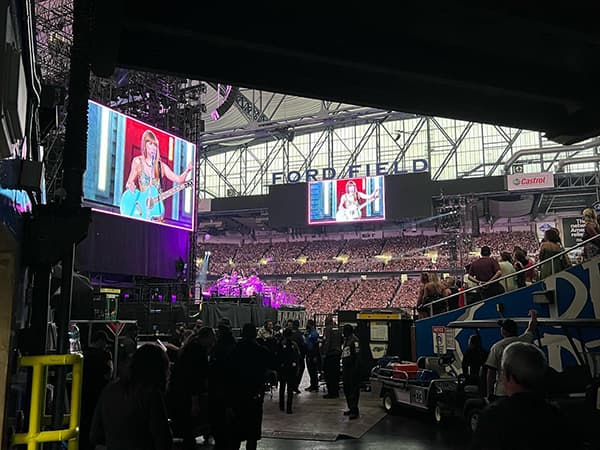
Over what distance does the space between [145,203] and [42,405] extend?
2323cm

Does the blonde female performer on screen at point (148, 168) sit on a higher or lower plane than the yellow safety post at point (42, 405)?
higher

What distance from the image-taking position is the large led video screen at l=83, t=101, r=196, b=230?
77.6 feet

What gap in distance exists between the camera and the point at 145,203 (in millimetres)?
25875

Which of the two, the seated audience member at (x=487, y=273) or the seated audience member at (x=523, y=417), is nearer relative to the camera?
the seated audience member at (x=523, y=417)

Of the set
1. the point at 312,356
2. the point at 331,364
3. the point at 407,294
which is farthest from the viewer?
the point at 407,294

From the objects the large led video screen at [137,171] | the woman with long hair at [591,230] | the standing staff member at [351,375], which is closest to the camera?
the woman with long hair at [591,230]

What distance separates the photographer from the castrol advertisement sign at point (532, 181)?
3631 cm

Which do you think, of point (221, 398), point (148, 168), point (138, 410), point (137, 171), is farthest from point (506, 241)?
point (138, 410)

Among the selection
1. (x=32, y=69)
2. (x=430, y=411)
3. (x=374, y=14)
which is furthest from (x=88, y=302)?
(x=374, y=14)

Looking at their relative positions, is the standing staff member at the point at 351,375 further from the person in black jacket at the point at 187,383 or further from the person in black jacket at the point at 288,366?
the person in black jacket at the point at 187,383

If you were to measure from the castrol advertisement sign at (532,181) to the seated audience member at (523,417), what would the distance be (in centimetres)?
3669

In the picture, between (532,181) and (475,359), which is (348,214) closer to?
(532,181)

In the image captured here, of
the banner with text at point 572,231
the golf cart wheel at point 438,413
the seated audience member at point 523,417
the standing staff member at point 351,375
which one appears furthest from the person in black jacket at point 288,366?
the banner with text at point 572,231

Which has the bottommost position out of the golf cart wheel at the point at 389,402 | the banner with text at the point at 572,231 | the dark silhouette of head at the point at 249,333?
the golf cart wheel at the point at 389,402
